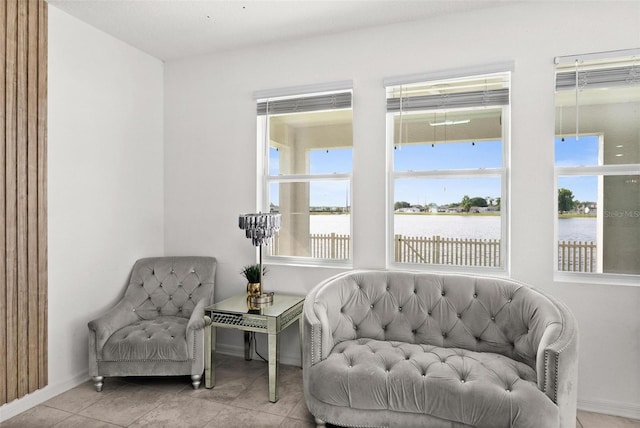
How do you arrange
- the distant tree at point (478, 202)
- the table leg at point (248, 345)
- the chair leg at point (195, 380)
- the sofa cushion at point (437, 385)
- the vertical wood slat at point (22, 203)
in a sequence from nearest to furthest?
the sofa cushion at point (437, 385), the vertical wood slat at point (22, 203), the chair leg at point (195, 380), the distant tree at point (478, 202), the table leg at point (248, 345)

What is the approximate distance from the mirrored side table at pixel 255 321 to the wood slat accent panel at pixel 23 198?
1121 mm

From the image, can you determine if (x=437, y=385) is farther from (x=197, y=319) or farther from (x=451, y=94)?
(x=451, y=94)

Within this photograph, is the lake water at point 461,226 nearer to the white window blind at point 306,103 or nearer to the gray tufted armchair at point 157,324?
the white window blind at point 306,103

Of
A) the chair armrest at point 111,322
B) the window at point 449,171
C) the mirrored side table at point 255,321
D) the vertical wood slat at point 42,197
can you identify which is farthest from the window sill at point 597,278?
the vertical wood slat at point 42,197

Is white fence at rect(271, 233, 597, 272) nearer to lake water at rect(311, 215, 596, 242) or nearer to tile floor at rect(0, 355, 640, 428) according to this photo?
lake water at rect(311, 215, 596, 242)

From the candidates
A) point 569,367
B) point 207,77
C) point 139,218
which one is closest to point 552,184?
point 569,367

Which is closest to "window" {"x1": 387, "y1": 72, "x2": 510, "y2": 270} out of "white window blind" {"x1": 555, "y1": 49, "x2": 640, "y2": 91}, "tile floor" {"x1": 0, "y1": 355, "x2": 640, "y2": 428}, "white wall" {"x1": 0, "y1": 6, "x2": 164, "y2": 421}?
"white window blind" {"x1": 555, "y1": 49, "x2": 640, "y2": 91}

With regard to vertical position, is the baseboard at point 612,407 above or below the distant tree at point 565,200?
below

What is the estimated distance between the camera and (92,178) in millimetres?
2951

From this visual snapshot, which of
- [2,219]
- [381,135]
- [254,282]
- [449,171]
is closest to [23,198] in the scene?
[2,219]

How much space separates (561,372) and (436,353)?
650 millimetres

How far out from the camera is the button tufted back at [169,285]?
10.2 feet

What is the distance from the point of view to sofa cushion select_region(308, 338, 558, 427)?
1.75m

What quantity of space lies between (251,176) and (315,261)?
3.14ft
